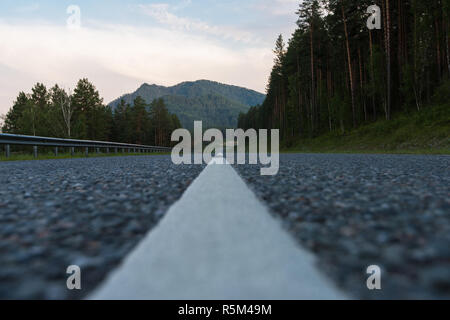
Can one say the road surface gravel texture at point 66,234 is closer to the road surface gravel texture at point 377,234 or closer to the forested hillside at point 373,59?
the road surface gravel texture at point 377,234

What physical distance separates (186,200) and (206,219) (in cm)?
71

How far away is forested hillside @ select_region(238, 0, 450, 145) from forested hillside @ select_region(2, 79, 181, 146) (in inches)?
1313

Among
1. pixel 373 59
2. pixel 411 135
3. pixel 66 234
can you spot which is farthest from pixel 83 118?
pixel 66 234

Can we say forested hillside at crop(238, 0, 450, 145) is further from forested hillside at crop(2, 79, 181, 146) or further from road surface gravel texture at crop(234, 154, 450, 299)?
forested hillside at crop(2, 79, 181, 146)

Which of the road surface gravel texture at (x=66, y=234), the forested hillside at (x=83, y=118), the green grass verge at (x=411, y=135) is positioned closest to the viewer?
the road surface gravel texture at (x=66, y=234)

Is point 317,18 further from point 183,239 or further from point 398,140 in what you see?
point 183,239

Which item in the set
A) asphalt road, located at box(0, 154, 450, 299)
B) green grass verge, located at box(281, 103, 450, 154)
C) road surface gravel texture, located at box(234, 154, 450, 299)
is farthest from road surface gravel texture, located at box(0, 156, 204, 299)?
green grass verge, located at box(281, 103, 450, 154)

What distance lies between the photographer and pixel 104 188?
3.51 metres

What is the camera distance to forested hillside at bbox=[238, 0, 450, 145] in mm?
24984

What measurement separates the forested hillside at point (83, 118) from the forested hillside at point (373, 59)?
109 ft

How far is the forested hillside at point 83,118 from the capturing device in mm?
51344

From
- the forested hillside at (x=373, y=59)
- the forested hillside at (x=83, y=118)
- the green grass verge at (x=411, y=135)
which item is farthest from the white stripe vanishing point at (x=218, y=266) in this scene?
the forested hillside at (x=83, y=118)

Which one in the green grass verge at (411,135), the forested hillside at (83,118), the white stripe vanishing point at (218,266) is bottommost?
the white stripe vanishing point at (218,266)
